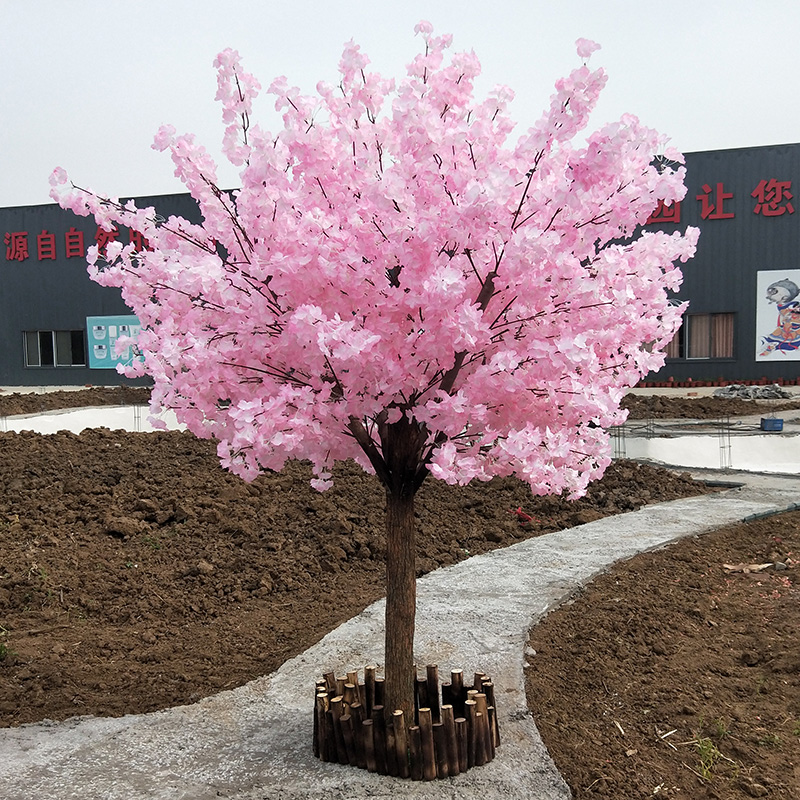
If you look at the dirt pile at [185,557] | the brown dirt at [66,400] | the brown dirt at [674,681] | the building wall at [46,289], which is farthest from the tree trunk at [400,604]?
the building wall at [46,289]

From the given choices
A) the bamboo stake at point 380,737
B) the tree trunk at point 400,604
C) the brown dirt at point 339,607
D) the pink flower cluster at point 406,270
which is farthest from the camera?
the brown dirt at point 339,607

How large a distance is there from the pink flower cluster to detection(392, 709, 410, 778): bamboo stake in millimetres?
1149

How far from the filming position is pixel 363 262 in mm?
3355

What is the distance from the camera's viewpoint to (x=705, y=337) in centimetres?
2638

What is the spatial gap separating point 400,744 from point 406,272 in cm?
209

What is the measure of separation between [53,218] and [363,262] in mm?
32937

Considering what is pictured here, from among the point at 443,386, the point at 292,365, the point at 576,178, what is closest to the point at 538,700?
the point at 443,386

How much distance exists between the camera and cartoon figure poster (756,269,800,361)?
25281 mm

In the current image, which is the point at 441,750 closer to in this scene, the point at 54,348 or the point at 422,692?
the point at 422,692

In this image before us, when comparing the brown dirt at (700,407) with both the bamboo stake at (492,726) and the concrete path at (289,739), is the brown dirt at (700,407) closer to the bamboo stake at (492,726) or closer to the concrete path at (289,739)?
the concrete path at (289,739)

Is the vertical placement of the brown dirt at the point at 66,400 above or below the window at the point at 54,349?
below

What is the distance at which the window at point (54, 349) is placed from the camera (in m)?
33.0

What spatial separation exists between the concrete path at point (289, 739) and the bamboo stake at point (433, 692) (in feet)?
1.15

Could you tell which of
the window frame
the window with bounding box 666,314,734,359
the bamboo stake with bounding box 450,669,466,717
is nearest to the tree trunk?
the bamboo stake with bounding box 450,669,466,717
